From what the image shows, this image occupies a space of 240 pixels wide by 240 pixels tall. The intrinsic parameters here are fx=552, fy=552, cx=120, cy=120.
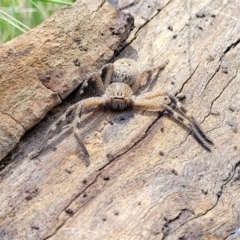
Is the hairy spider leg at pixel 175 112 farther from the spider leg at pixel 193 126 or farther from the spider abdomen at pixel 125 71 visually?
the spider abdomen at pixel 125 71

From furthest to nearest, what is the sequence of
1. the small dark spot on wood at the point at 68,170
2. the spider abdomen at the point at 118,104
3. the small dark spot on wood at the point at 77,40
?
the small dark spot on wood at the point at 77,40, the spider abdomen at the point at 118,104, the small dark spot on wood at the point at 68,170

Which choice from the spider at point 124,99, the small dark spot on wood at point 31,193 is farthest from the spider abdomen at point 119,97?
the small dark spot on wood at point 31,193

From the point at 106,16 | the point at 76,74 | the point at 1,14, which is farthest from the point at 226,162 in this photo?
the point at 1,14

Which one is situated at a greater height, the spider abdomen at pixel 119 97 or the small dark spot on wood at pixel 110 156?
the spider abdomen at pixel 119 97

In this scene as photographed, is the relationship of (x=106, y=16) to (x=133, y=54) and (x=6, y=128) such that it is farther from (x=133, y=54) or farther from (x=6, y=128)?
(x=6, y=128)

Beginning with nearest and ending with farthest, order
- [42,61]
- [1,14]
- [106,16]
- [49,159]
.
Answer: [49,159]
[42,61]
[106,16]
[1,14]

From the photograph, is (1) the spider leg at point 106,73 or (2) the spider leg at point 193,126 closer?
(2) the spider leg at point 193,126
